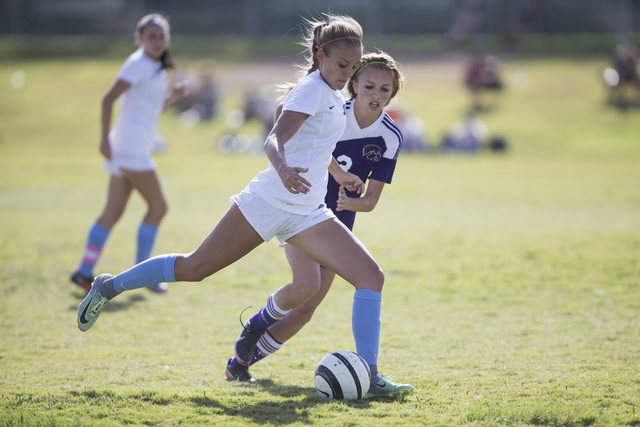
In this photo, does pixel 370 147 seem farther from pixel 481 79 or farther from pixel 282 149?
pixel 481 79

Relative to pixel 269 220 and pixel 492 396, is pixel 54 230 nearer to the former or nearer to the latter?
pixel 269 220

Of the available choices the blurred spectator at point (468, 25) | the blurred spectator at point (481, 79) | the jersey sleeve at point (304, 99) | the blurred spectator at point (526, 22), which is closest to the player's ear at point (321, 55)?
the jersey sleeve at point (304, 99)

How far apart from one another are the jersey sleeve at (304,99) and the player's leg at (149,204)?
3.55 m

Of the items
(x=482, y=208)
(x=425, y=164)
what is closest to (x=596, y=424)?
(x=482, y=208)

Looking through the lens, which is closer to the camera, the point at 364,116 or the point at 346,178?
the point at 346,178

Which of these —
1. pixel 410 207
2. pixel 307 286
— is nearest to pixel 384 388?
pixel 307 286

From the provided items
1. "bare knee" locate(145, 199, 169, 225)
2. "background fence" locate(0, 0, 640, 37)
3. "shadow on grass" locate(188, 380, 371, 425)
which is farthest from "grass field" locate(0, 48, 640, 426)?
"background fence" locate(0, 0, 640, 37)

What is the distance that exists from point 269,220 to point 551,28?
32.3 m

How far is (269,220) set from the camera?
12.3 ft

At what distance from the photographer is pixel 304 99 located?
361 centimetres

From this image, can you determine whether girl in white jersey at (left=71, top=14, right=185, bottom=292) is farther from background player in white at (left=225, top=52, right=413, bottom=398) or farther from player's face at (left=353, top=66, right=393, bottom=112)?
player's face at (left=353, top=66, right=393, bottom=112)

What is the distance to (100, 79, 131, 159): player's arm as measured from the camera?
21.6 ft

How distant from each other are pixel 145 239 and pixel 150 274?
308 cm

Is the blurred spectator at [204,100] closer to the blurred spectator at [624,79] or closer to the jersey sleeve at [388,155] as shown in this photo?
the blurred spectator at [624,79]
